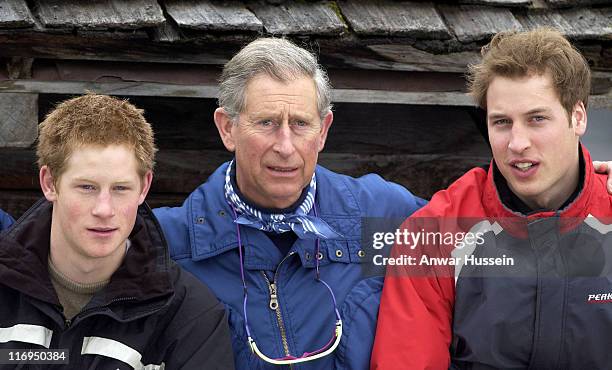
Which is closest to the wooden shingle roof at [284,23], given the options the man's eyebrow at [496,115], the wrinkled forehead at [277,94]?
the wrinkled forehead at [277,94]

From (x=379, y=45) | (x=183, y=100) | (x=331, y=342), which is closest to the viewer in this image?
(x=331, y=342)

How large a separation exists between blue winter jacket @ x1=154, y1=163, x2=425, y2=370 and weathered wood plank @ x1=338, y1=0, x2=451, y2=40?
3.21 ft

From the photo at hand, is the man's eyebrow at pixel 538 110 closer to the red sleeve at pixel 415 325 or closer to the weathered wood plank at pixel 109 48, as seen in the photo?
the red sleeve at pixel 415 325

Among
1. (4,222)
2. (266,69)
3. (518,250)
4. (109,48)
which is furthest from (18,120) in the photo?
(518,250)

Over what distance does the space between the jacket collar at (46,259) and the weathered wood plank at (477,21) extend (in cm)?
177

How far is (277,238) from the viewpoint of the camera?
138 inches

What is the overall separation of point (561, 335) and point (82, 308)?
1626 mm

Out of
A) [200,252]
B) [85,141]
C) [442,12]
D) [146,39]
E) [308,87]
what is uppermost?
[442,12]

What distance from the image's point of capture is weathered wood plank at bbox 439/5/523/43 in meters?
4.22

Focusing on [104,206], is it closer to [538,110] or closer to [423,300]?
[423,300]

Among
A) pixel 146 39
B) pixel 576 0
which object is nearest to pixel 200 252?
pixel 146 39

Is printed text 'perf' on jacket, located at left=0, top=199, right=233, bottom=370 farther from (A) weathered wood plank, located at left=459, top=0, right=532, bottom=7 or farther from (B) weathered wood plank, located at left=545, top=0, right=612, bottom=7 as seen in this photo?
(B) weathered wood plank, located at left=545, top=0, right=612, bottom=7

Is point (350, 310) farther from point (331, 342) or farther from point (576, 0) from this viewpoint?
point (576, 0)

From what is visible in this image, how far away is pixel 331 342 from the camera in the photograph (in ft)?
11.0
